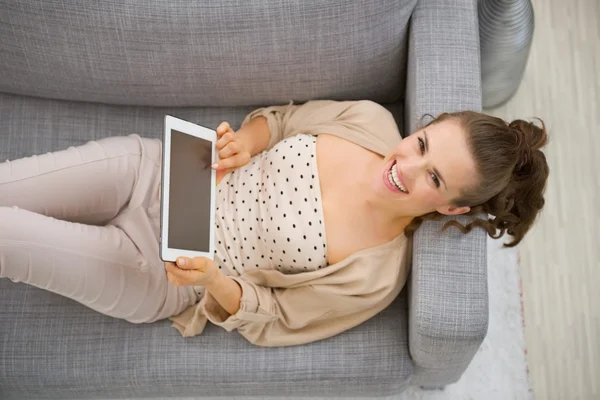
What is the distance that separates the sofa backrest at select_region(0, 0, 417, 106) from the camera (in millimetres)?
1479

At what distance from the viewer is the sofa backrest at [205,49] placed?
148 centimetres

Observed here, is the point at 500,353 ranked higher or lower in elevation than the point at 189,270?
lower

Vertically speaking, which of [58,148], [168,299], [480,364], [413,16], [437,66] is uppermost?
[413,16]

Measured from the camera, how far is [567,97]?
2.16m

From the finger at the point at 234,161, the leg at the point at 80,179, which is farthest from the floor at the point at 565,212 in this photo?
the leg at the point at 80,179

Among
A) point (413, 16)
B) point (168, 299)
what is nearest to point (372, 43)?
point (413, 16)

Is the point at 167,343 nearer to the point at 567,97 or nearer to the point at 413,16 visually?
the point at 413,16

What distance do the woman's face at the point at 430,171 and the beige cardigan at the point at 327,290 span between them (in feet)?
0.46

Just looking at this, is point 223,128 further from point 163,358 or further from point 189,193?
point 163,358

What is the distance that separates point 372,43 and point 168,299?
0.86 meters

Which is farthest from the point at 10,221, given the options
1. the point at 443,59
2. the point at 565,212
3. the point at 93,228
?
the point at 565,212

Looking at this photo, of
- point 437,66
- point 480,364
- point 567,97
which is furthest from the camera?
point 567,97

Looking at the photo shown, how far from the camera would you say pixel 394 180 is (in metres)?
1.34

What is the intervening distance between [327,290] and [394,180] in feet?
1.03
